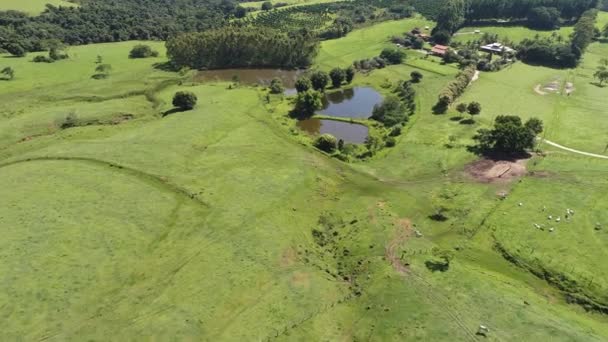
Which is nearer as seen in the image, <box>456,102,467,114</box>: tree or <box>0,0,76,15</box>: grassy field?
<box>456,102,467,114</box>: tree

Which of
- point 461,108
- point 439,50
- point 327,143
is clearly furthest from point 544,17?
point 327,143

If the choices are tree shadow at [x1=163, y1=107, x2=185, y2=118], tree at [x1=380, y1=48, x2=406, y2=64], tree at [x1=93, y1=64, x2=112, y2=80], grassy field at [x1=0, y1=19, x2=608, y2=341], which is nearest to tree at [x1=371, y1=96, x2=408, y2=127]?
grassy field at [x1=0, y1=19, x2=608, y2=341]

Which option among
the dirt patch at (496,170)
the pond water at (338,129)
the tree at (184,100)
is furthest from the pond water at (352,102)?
the dirt patch at (496,170)

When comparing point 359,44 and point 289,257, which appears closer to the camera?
point 289,257

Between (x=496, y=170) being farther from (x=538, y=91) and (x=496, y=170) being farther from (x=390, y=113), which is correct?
(x=538, y=91)

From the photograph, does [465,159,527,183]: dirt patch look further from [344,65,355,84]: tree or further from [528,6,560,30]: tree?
[528,6,560,30]: tree

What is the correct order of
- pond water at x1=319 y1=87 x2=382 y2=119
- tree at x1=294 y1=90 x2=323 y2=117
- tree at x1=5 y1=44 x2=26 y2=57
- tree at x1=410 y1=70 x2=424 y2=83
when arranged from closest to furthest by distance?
tree at x1=294 y1=90 x2=323 y2=117, pond water at x1=319 y1=87 x2=382 y2=119, tree at x1=410 y1=70 x2=424 y2=83, tree at x1=5 y1=44 x2=26 y2=57

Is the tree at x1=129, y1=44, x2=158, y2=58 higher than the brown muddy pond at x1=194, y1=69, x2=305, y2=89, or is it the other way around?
the tree at x1=129, y1=44, x2=158, y2=58

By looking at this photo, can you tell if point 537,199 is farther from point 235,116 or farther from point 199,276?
point 235,116
